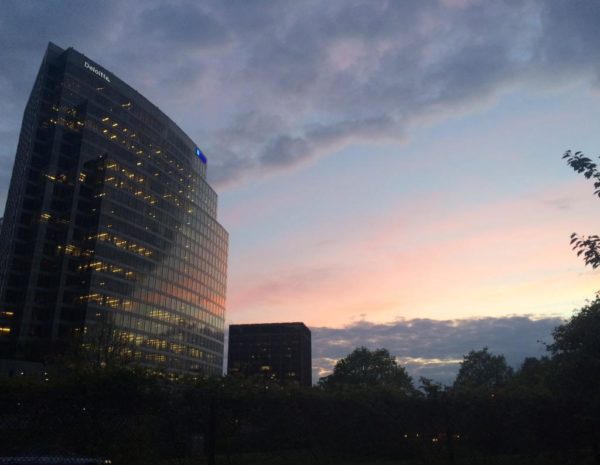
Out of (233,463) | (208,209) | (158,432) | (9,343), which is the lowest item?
(233,463)

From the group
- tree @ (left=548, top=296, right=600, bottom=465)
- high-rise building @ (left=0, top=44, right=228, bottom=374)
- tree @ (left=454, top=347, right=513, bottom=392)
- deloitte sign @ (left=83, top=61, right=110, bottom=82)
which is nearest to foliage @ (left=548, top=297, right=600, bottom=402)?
tree @ (left=548, top=296, right=600, bottom=465)

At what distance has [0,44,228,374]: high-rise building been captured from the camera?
93.4m

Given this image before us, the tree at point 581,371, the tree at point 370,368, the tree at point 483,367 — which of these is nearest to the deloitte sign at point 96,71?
the tree at point 370,368

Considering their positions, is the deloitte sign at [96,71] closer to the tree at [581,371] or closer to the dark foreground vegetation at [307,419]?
the dark foreground vegetation at [307,419]

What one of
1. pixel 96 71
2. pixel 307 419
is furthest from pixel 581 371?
pixel 96 71

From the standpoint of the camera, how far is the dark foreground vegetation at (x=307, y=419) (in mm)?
10023

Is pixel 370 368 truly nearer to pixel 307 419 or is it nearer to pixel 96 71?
pixel 96 71

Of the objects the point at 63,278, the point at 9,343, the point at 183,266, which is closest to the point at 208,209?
the point at 183,266

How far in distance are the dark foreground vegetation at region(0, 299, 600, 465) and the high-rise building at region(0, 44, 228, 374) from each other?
85.9 m

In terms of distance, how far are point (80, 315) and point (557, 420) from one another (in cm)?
9378

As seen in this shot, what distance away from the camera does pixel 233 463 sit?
36.6 ft

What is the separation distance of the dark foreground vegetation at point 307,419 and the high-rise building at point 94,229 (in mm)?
85939

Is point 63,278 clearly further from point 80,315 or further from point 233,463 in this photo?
point 233,463

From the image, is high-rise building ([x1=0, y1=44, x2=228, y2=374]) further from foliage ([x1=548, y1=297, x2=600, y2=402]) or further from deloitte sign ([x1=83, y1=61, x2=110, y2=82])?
foliage ([x1=548, y1=297, x2=600, y2=402])
